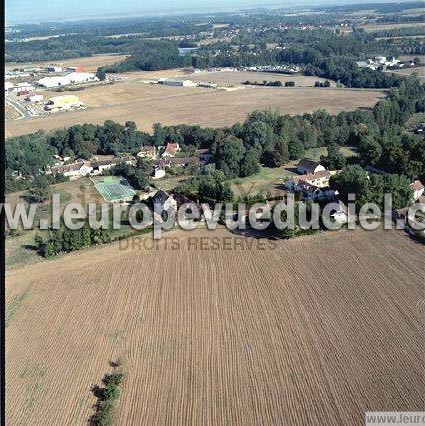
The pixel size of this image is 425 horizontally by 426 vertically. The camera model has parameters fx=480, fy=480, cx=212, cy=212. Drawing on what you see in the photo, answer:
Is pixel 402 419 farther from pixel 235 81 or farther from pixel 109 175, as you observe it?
pixel 235 81

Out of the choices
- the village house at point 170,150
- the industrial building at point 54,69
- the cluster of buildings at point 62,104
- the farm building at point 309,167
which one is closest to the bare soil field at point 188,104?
the cluster of buildings at point 62,104

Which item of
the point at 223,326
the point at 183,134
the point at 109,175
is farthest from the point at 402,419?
the point at 183,134

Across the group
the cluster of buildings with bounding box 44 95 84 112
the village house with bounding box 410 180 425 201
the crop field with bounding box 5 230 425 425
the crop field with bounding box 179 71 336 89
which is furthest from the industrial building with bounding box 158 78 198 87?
the crop field with bounding box 5 230 425 425

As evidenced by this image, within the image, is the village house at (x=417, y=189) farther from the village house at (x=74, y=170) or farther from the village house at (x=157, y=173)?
the village house at (x=74, y=170)

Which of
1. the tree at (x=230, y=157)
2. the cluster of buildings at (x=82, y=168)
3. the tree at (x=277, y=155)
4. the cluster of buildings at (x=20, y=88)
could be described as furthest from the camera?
the cluster of buildings at (x=20, y=88)

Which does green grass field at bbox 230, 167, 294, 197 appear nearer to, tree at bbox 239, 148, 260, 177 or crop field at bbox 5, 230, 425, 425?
tree at bbox 239, 148, 260, 177

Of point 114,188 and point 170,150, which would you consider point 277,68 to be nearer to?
point 170,150

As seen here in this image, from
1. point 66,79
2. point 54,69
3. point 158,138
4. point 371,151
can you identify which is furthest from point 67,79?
point 371,151
